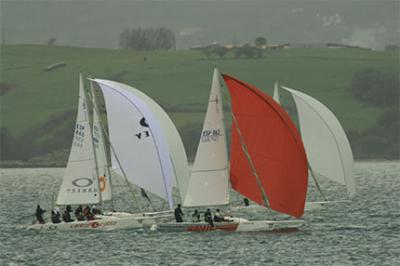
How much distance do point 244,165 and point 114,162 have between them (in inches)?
447

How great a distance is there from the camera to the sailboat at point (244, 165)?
206 feet

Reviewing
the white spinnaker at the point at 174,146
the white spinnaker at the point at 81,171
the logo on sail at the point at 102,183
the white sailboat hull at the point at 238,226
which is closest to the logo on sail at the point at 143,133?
the white spinnaker at the point at 174,146

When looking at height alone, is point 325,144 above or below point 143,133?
below

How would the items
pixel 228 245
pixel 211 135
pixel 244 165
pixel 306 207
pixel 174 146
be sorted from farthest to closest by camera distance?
pixel 306 207 < pixel 174 146 < pixel 211 135 < pixel 244 165 < pixel 228 245

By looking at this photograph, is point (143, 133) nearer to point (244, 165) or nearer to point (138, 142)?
point (138, 142)

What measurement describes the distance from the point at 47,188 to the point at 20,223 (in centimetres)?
5046

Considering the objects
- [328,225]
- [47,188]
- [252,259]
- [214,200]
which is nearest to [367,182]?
[47,188]

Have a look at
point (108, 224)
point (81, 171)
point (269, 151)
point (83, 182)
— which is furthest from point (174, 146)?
point (269, 151)

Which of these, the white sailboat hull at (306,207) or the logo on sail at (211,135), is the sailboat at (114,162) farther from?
the logo on sail at (211,135)

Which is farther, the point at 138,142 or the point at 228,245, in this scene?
the point at 138,142

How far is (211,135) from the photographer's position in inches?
2527

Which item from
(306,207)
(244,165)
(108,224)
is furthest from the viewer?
(306,207)

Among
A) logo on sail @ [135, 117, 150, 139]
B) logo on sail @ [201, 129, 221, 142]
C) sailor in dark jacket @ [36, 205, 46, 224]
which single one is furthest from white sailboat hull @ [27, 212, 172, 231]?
logo on sail @ [201, 129, 221, 142]

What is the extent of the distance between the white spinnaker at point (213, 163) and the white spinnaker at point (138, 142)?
6836 millimetres
